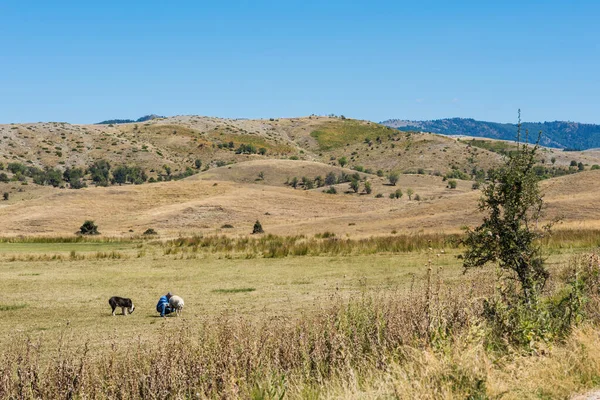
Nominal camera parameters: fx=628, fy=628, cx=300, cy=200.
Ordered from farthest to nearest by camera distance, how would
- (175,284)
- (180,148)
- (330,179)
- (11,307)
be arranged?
1. (180,148)
2. (330,179)
3. (175,284)
4. (11,307)

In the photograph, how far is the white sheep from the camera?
1925 cm

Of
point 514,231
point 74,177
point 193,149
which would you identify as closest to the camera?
point 514,231

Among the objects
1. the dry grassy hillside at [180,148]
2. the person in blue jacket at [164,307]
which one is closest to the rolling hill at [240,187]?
the dry grassy hillside at [180,148]

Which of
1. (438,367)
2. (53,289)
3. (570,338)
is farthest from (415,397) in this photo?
(53,289)

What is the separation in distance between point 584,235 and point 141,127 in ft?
575

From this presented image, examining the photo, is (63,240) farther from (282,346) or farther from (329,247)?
(282,346)

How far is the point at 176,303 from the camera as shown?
63.4 ft

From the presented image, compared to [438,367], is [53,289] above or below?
below

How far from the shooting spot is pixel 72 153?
153m

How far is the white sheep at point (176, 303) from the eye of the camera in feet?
63.2

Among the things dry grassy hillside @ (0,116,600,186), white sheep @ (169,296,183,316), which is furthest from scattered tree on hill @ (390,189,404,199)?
white sheep @ (169,296,183,316)

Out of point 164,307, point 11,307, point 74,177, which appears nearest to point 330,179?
point 74,177

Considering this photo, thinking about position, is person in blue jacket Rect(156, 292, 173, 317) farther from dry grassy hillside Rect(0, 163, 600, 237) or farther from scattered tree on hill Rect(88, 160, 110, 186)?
scattered tree on hill Rect(88, 160, 110, 186)

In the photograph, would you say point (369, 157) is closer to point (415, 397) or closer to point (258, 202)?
point (258, 202)
